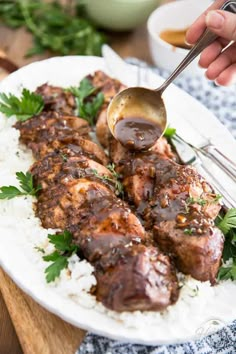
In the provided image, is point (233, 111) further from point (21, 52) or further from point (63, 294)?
point (63, 294)

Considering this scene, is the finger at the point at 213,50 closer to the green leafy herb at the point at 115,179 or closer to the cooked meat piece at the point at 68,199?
the green leafy herb at the point at 115,179

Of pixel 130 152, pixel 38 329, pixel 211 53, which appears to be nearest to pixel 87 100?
pixel 130 152

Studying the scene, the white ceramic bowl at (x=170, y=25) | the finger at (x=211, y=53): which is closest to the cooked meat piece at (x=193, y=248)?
the finger at (x=211, y=53)

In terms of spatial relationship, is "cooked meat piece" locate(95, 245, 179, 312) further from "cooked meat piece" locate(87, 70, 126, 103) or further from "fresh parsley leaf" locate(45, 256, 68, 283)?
"cooked meat piece" locate(87, 70, 126, 103)

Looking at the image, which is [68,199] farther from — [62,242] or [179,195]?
[179,195]

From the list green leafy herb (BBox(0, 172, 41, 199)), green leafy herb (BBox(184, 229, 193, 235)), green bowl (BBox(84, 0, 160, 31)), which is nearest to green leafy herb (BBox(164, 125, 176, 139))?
green leafy herb (BBox(0, 172, 41, 199))

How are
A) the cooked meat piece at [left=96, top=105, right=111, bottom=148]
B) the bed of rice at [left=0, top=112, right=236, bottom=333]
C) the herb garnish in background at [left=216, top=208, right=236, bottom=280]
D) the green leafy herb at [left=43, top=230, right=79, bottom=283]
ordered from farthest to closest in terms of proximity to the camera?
the cooked meat piece at [left=96, top=105, right=111, bottom=148] → the herb garnish in background at [left=216, top=208, right=236, bottom=280] → the green leafy herb at [left=43, top=230, right=79, bottom=283] → the bed of rice at [left=0, top=112, right=236, bottom=333]

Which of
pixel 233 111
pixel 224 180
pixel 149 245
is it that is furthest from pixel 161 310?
pixel 233 111
